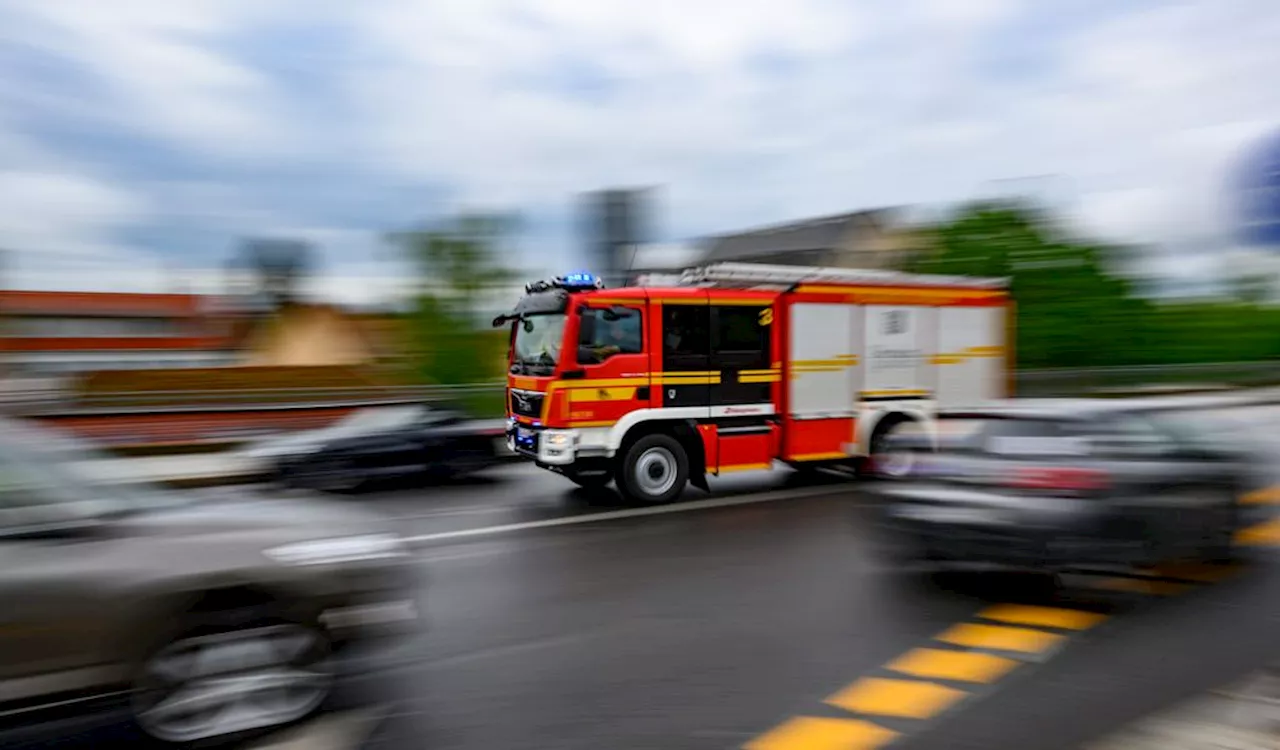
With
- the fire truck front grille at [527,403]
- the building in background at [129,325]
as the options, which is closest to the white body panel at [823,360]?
the fire truck front grille at [527,403]

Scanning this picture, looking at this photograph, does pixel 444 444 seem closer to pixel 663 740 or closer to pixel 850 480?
pixel 850 480

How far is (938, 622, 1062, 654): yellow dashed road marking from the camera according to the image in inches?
209

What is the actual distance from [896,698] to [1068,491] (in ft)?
7.32

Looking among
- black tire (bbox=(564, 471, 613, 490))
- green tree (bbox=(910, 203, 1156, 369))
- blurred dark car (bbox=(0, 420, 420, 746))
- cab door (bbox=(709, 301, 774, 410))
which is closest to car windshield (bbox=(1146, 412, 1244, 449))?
cab door (bbox=(709, 301, 774, 410))

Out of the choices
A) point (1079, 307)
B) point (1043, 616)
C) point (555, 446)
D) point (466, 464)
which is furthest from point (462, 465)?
point (1079, 307)

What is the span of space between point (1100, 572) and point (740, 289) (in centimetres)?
575

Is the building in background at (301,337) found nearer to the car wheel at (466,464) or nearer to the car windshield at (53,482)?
the car wheel at (466,464)

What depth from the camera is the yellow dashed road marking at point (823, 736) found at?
160 inches

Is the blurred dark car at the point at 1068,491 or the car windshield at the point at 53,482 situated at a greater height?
the car windshield at the point at 53,482

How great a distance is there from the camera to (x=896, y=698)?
459cm

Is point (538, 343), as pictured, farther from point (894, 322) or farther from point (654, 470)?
point (894, 322)

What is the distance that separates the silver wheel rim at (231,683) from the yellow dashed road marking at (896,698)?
8.00ft

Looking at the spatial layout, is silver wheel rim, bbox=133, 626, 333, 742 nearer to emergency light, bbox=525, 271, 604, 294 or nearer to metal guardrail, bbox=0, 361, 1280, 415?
emergency light, bbox=525, 271, 604, 294

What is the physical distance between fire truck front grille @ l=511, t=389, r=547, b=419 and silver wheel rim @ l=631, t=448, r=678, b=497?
124cm
